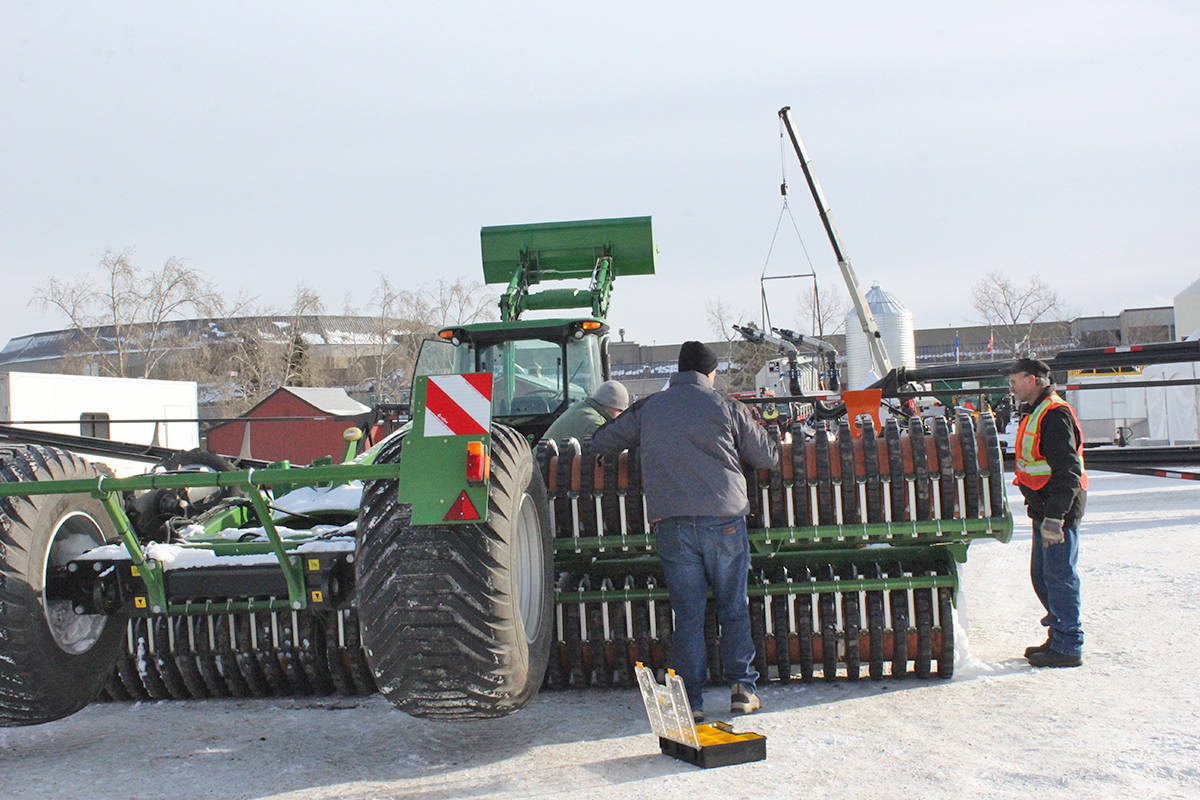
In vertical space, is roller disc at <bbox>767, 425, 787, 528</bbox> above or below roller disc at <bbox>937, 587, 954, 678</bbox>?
above

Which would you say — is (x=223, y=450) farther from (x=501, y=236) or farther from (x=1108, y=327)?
(x=1108, y=327)

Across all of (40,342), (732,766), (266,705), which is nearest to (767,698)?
(732,766)

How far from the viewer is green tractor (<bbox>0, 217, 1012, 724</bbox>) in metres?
3.99

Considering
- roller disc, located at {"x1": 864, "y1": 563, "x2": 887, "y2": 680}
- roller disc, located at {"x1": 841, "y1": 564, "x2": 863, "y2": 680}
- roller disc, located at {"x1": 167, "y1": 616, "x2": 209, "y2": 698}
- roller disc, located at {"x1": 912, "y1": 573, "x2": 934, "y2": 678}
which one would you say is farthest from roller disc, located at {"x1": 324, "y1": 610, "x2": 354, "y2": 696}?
roller disc, located at {"x1": 912, "y1": 573, "x2": 934, "y2": 678}

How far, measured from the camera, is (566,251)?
9.45m

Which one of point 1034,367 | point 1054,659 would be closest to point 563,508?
point 1054,659

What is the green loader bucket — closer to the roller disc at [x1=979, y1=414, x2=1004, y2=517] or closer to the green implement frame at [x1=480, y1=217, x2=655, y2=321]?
the green implement frame at [x1=480, y1=217, x2=655, y2=321]

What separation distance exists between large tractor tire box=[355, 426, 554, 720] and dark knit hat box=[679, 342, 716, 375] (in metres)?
1.40

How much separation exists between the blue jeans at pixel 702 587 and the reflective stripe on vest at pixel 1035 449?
2.02 m

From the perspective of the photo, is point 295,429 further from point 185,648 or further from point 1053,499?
point 1053,499

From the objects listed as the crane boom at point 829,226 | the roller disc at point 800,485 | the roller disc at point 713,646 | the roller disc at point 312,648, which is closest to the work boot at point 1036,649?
the roller disc at point 800,485

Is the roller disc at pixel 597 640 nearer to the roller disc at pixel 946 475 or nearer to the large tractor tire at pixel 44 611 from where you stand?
the roller disc at pixel 946 475

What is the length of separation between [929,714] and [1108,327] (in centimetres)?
6923

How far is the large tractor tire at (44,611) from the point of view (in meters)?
4.28
